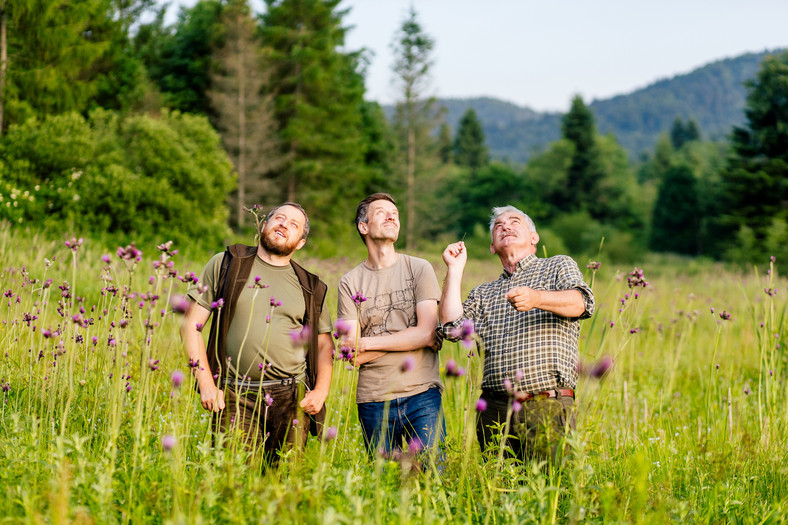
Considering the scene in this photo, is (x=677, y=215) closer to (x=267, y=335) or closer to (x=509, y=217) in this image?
(x=509, y=217)

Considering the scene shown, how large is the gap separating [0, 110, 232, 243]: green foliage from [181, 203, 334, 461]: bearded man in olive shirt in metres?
12.0

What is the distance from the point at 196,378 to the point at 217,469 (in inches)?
28.4

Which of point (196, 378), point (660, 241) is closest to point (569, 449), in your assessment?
point (196, 378)

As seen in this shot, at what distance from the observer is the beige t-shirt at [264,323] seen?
115 inches

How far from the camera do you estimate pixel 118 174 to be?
51.3 feet

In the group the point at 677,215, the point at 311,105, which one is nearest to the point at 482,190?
the point at 677,215

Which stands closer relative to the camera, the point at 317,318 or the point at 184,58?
the point at 317,318

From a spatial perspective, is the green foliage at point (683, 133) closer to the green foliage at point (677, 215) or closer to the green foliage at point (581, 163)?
the green foliage at point (677, 215)

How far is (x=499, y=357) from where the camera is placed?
3057 mm

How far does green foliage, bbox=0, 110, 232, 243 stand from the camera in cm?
1484

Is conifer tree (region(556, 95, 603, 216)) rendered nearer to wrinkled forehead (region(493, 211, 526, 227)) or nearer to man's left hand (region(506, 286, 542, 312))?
wrinkled forehead (region(493, 211, 526, 227))

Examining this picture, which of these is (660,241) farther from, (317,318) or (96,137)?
(317,318)

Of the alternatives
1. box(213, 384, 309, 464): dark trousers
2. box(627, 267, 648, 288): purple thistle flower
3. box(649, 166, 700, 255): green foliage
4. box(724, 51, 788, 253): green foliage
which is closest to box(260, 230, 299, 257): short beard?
box(213, 384, 309, 464): dark trousers

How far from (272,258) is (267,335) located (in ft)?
1.46
